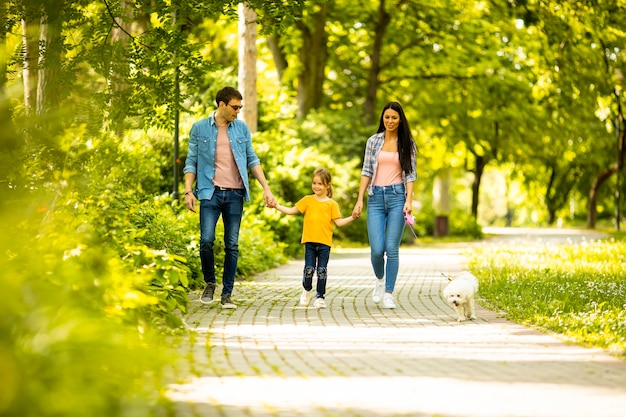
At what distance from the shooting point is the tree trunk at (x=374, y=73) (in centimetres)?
2997

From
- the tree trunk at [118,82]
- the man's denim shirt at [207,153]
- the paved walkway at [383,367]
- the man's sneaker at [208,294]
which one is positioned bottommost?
the paved walkway at [383,367]

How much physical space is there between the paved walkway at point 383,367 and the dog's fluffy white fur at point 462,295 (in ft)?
0.50

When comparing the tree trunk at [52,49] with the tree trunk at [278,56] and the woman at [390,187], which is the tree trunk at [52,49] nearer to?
the woman at [390,187]

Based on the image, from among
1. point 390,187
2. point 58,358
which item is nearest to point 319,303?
point 390,187

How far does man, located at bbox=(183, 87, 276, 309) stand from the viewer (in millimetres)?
10297

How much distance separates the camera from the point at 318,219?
10.5 meters

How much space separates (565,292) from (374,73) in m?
19.7

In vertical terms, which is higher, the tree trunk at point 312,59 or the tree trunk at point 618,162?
the tree trunk at point 312,59

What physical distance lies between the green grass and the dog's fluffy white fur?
501 millimetres

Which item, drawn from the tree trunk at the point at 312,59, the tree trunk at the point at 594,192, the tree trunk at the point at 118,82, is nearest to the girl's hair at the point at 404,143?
the tree trunk at the point at 118,82

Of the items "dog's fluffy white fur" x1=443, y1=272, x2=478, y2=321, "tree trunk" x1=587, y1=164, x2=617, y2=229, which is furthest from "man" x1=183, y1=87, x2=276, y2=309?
"tree trunk" x1=587, y1=164, x2=617, y2=229

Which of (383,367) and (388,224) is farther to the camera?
(388,224)

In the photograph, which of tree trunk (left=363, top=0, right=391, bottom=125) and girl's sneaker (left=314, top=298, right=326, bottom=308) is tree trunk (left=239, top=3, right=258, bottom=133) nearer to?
girl's sneaker (left=314, top=298, right=326, bottom=308)

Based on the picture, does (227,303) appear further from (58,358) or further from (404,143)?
(58,358)
